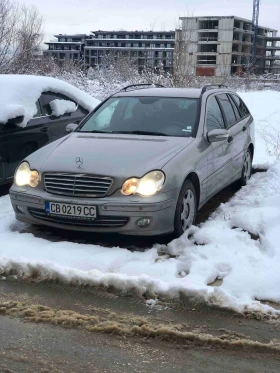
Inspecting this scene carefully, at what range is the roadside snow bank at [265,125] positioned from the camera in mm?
9039

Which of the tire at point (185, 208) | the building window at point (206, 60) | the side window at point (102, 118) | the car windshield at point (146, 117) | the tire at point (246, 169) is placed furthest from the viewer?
the building window at point (206, 60)

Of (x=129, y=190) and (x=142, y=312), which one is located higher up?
(x=129, y=190)

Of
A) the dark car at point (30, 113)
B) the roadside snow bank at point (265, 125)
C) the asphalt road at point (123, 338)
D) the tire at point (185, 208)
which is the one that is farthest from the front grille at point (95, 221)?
the roadside snow bank at point (265, 125)

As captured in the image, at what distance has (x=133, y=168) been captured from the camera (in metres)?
4.52

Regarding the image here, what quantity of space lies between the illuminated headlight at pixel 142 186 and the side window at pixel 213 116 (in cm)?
148

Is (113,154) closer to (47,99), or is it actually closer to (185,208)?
(185,208)

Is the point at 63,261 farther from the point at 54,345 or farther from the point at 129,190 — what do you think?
the point at 54,345

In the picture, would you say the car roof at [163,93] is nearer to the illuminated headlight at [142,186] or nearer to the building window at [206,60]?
the illuminated headlight at [142,186]

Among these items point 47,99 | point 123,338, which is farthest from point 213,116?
point 123,338

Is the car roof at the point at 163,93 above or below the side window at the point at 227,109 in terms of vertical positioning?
above

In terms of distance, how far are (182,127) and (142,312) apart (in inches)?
105

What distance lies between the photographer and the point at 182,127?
5492mm

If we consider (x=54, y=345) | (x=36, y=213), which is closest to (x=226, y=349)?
(x=54, y=345)

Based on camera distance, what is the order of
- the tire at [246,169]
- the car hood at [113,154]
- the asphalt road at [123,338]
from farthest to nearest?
the tire at [246,169], the car hood at [113,154], the asphalt road at [123,338]
